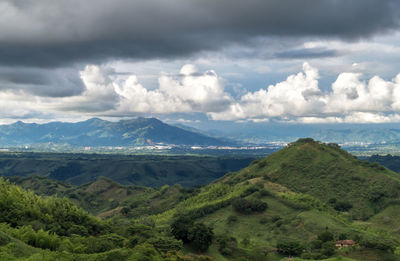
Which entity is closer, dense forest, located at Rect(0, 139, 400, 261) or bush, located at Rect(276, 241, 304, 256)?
dense forest, located at Rect(0, 139, 400, 261)

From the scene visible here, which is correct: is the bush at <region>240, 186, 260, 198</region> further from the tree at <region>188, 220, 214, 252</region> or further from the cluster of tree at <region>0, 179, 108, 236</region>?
the cluster of tree at <region>0, 179, 108, 236</region>

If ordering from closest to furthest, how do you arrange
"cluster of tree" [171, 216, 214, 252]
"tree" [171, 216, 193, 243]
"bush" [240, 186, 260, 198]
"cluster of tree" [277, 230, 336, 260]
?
"cluster of tree" [277, 230, 336, 260] → "cluster of tree" [171, 216, 214, 252] → "tree" [171, 216, 193, 243] → "bush" [240, 186, 260, 198]

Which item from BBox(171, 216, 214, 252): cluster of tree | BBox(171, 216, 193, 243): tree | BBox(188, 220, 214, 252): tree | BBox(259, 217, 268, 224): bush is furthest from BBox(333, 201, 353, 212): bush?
BBox(171, 216, 193, 243): tree

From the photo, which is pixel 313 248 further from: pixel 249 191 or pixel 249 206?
pixel 249 191

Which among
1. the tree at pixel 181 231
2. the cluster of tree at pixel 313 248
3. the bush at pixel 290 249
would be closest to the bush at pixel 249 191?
the cluster of tree at pixel 313 248

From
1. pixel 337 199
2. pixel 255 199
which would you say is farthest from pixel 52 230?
pixel 337 199

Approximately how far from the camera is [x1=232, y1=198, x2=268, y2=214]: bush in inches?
6220

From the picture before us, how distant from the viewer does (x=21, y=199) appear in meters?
87.2

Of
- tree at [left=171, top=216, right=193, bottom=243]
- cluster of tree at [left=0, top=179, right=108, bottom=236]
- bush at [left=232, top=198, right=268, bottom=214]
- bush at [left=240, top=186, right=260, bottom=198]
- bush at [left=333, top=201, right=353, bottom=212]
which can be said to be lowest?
bush at [left=333, top=201, right=353, bottom=212]

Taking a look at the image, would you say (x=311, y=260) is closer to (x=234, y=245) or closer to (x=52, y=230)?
(x=234, y=245)

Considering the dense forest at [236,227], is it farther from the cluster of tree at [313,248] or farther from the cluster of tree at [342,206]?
the cluster of tree at [342,206]

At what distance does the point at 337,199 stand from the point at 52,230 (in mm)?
143277

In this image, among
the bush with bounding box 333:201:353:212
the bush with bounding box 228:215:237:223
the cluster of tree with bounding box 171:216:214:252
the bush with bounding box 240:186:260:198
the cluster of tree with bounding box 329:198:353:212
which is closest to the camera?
the cluster of tree with bounding box 171:216:214:252

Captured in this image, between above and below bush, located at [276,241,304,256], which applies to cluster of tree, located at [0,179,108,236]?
above
